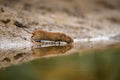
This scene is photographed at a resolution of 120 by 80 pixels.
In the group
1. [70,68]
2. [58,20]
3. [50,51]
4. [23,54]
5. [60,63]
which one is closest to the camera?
[70,68]

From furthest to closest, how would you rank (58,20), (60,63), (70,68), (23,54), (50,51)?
(58,20)
(50,51)
(23,54)
(60,63)
(70,68)

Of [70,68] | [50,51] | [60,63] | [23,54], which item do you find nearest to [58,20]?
[50,51]

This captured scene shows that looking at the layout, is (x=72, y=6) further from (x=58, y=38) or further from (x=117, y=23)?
(x=58, y=38)

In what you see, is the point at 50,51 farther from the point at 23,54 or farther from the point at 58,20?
the point at 58,20

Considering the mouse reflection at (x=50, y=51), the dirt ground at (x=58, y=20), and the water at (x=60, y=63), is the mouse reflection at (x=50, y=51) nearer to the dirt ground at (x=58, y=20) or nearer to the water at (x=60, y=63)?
the water at (x=60, y=63)

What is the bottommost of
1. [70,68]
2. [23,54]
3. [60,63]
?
[70,68]

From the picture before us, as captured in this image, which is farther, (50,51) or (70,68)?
(50,51)

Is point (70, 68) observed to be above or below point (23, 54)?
below

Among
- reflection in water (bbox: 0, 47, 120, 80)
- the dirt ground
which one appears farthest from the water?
the dirt ground

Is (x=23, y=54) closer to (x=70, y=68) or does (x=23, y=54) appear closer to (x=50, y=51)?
(x=50, y=51)
